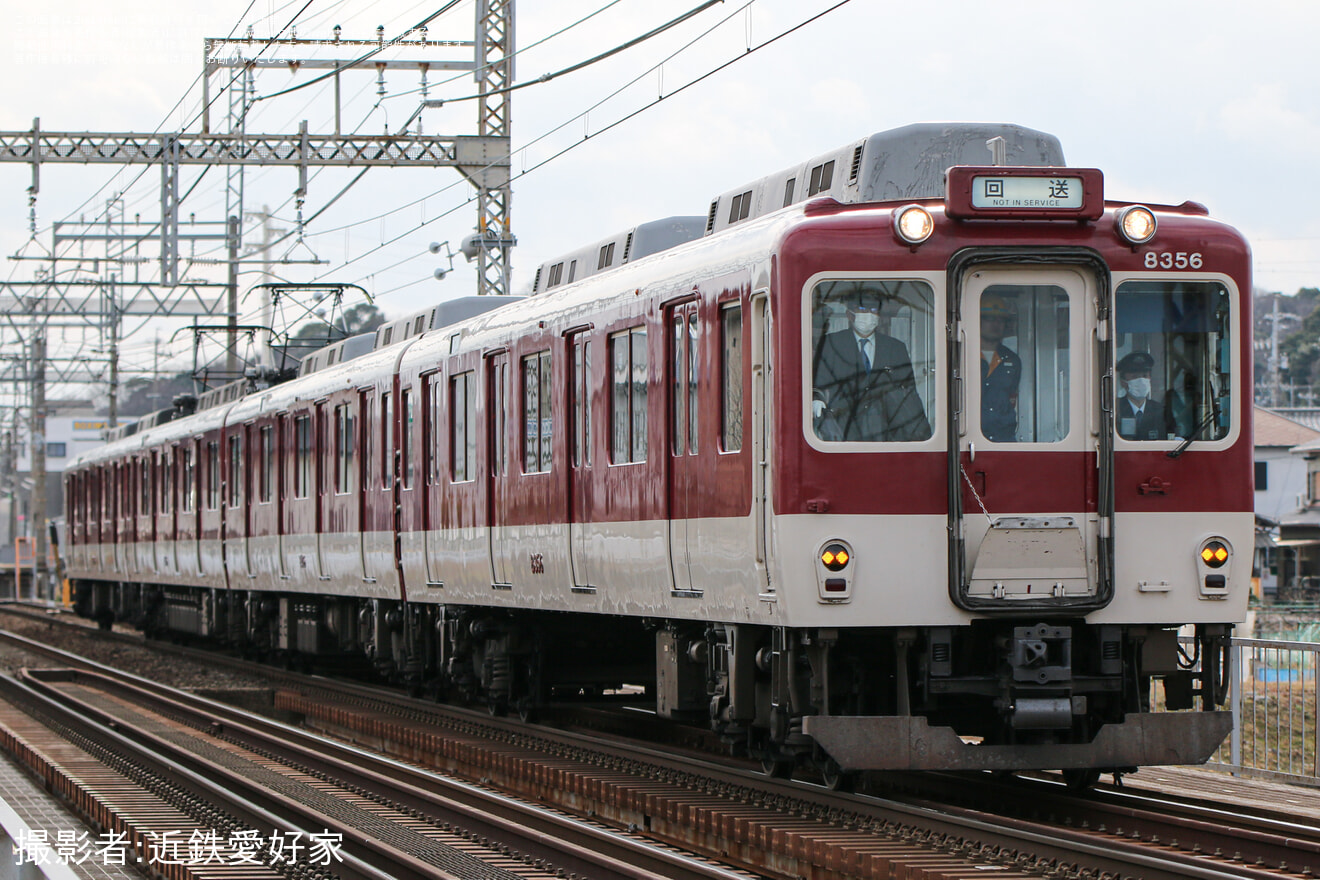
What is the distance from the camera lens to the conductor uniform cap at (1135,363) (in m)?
10.1

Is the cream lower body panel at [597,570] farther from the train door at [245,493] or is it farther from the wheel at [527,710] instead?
the train door at [245,493]

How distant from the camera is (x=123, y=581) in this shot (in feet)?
117

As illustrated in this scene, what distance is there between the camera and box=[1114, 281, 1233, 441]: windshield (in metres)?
10.1

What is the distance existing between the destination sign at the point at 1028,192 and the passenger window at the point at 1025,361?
42 centimetres

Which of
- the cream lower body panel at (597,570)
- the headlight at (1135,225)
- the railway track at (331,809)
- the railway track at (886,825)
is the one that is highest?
the headlight at (1135,225)

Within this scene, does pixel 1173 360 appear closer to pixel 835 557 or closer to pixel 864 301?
pixel 864 301

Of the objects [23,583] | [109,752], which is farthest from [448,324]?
[23,583]

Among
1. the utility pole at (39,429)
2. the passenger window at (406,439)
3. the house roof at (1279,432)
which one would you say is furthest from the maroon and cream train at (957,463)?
the house roof at (1279,432)

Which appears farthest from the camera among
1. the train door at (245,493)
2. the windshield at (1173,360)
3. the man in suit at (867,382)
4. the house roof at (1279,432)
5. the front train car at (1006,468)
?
the house roof at (1279,432)

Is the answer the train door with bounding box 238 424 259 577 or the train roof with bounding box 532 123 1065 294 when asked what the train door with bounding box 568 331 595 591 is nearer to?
the train roof with bounding box 532 123 1065 294

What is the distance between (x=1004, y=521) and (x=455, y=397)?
7.20 meters

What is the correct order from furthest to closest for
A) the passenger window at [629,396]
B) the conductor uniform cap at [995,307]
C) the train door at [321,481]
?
the train door at [321,481]
the passenger window at [629,396]
the conductor uniform cap at [995,307]

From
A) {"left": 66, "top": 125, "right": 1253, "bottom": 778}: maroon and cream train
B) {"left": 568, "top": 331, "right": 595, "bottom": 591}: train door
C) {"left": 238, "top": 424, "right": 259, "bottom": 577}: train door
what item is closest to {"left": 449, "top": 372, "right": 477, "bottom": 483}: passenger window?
{"left": 568, "top": 331, "right": 595, "bottom": 591}: train door

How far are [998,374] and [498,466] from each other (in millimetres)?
5783
